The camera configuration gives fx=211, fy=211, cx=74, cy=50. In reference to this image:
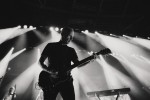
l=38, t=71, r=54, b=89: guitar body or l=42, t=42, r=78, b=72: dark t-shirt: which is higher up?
l=42, t=42, r=78, b=72: dark t-shirt

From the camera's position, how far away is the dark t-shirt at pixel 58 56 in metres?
2.65

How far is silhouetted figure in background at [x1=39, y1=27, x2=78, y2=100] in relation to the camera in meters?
2.59

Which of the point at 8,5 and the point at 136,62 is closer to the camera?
the point at 8,5

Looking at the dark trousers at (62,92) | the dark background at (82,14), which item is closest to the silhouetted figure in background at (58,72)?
the dark trousers at (62,92)

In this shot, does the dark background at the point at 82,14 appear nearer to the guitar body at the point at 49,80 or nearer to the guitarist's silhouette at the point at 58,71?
the guitarist's silhouette at the point at 58,71

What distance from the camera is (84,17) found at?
5.23 m

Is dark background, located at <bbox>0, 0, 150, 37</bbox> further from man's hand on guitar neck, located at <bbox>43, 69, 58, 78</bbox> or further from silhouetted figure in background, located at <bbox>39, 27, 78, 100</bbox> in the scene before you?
man's hand on guitar neck, located at <bbox>43, 69, 58, 78</bbox>

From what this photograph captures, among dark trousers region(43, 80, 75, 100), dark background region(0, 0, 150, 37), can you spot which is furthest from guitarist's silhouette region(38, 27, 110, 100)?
dark background region(0, 0, 150, 37)

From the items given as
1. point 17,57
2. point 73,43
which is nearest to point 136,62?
point 73,43

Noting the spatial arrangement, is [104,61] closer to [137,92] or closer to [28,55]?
[137,92]


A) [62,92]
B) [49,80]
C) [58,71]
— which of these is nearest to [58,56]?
[58,71]

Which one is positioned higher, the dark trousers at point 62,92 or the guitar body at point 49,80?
the guitar body at point 49,80

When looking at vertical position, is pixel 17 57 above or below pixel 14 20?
below

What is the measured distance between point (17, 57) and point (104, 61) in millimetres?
2781
